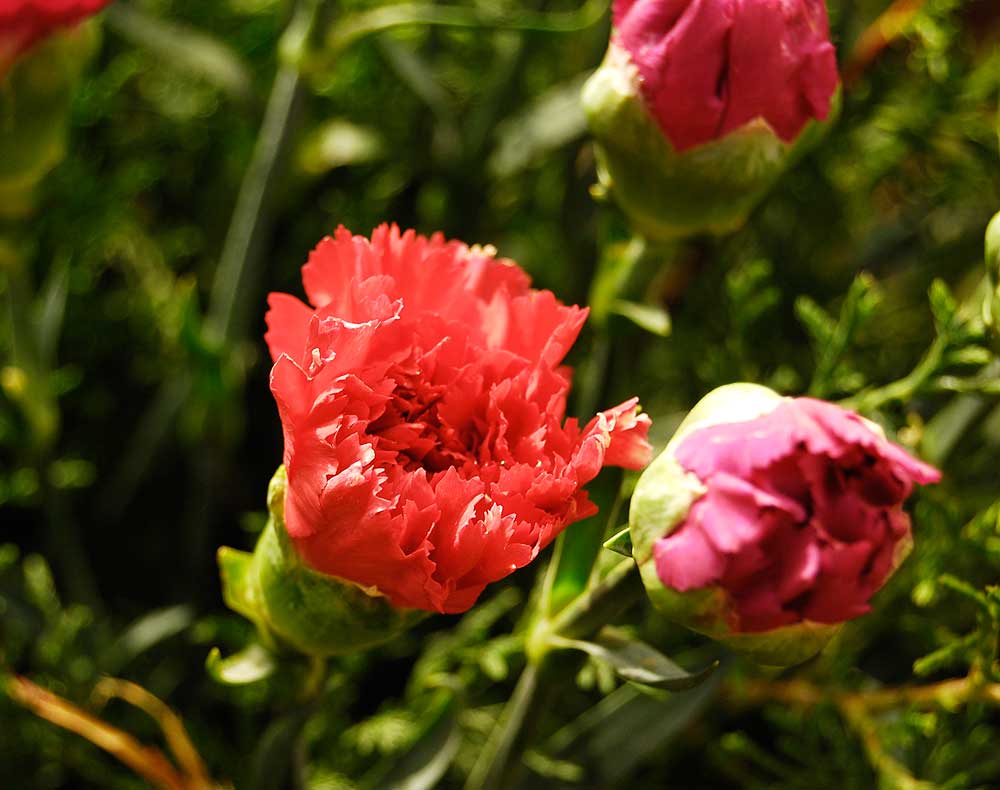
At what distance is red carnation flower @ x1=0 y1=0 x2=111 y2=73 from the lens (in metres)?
0.38

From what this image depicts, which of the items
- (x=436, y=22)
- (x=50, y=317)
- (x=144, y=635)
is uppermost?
(x=436, y=22)

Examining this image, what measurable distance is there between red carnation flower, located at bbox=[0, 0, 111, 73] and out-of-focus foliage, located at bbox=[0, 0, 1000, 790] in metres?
Answer: 0.09

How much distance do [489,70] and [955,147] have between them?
26 centimetres

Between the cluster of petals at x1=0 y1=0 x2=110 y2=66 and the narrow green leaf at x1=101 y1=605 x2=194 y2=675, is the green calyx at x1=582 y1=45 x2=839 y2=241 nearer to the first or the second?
the cluster of petals at x1=0 y1=0 x2=110 y2=66

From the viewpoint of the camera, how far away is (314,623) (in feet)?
0.98

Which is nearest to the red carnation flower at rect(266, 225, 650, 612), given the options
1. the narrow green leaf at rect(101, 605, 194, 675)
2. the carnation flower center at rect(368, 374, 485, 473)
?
the carnation flower center at rect(368, 374, 485, 473)

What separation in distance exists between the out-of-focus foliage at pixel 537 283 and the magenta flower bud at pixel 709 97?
1.7 inches

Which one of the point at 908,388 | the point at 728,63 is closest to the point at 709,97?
the point at 728,63

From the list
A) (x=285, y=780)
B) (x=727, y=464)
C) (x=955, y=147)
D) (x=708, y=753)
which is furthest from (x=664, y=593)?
(x=955, y=147)

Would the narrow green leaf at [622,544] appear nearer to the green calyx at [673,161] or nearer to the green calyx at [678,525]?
the green calyx at [678,525]

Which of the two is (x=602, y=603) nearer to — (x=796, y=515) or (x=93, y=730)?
(x=796, y=515)

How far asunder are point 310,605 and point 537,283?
310mm

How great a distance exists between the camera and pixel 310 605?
0.30 meters

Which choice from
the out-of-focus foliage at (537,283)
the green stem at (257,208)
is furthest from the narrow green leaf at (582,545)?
the green stem at (257,208)
